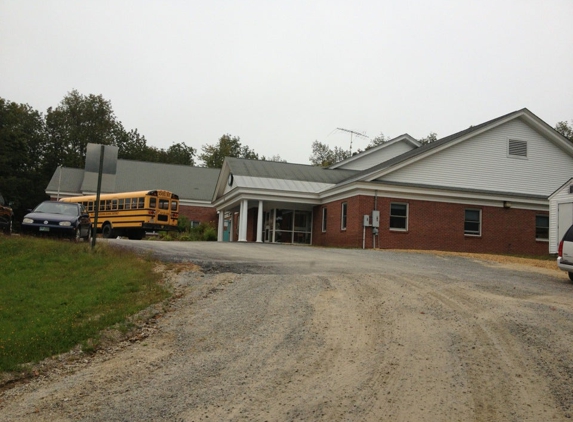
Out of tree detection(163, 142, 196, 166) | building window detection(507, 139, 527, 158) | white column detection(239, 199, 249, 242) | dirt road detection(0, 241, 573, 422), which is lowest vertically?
dirt road detection(0, 241, 573, 422)

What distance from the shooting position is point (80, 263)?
45.2 feet

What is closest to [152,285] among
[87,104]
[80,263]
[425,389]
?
[80,263]

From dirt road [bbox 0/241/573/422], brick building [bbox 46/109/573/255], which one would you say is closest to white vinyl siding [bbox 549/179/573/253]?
brick building [bbox 46/109/573/255]

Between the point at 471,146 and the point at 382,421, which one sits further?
the point at 471,146

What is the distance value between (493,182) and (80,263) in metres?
22.5

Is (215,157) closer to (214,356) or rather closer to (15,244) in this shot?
(15,244)

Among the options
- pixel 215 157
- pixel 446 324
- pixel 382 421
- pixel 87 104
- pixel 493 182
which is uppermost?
pixel 87 104

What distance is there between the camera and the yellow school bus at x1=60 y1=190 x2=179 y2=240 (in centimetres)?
3039

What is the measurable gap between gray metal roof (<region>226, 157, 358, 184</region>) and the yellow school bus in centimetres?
465

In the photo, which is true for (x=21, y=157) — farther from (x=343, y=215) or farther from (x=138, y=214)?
(x=343, y=215)

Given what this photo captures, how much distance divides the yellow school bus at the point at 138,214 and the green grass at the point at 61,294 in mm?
14255

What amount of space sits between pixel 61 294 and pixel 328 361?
6.24 meters

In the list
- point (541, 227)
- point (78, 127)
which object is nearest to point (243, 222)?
point (541, 227)

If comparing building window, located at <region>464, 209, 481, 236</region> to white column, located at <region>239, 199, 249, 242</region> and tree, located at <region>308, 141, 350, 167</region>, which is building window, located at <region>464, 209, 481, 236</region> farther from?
tree, located at <region>308, 141, 350, 167</region>
